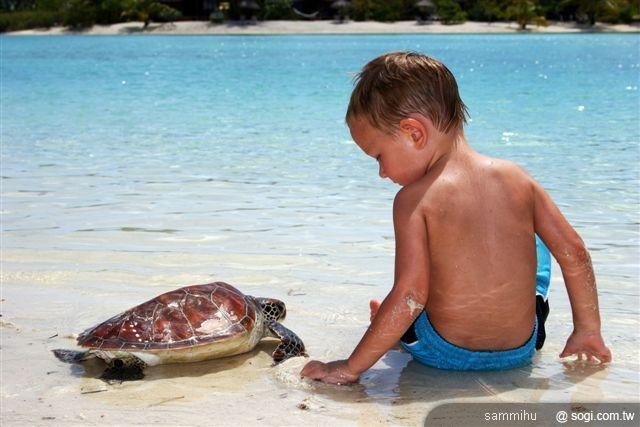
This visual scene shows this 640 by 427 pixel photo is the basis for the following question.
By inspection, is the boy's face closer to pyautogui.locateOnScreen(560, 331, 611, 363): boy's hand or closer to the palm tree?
pyautogui.locateOnScreen(560, 331, 611, 363): boy's hand

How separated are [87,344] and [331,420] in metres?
1.17

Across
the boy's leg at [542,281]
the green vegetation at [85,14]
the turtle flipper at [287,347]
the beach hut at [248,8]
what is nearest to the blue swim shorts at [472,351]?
the boy's leg at [542,281]

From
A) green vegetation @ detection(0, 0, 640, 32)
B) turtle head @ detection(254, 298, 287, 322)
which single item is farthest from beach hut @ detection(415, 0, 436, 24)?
turtle head @ detection(254, 298, 287, 322)

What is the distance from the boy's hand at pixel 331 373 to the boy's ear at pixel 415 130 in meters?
0.91

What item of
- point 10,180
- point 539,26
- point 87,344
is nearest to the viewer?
point 87,344

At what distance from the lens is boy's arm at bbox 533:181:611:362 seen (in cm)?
311

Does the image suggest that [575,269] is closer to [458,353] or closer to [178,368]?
[458,353]

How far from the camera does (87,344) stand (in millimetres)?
3490

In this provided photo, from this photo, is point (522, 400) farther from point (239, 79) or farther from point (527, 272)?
point (239, 79)

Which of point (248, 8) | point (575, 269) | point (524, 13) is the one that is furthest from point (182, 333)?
point (248, 8)

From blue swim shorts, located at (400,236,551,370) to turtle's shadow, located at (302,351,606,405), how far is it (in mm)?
40

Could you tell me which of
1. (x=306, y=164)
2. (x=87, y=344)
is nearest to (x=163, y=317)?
(x=87, y=344)

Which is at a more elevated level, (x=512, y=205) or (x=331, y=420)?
(x=512, y=205)

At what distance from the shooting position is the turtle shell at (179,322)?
3.49m
